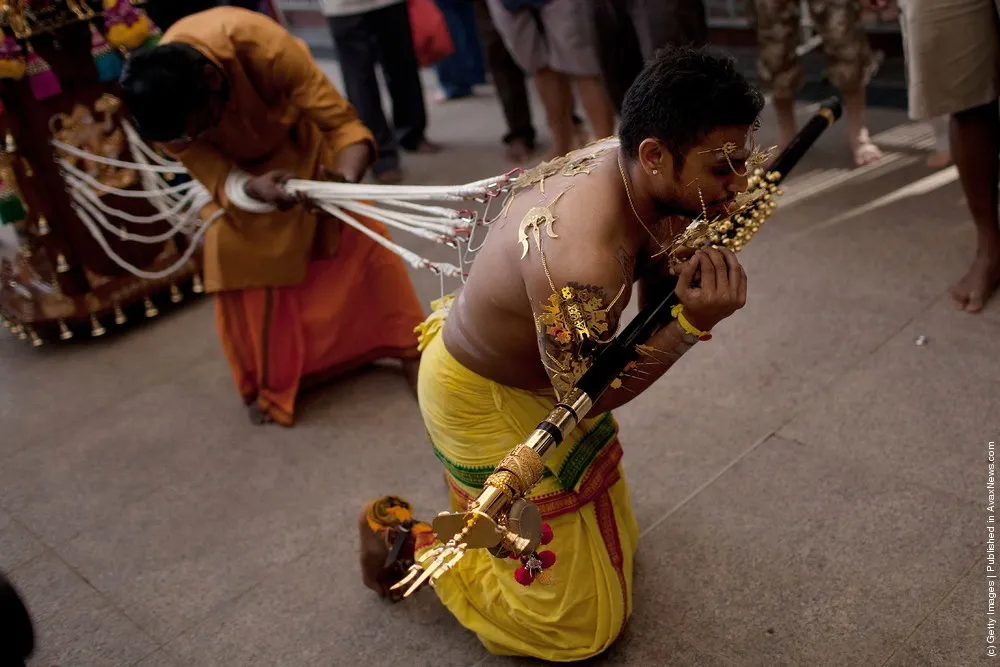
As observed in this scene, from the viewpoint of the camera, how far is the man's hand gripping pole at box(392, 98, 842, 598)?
1447mm

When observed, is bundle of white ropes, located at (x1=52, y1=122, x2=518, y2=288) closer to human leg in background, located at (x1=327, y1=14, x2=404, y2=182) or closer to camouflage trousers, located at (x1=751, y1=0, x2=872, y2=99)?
human leg in background, located at (x1=327, y1=14, x2=404, y2=182)

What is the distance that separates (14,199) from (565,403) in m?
2.81

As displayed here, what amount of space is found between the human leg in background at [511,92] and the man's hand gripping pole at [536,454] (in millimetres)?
3186

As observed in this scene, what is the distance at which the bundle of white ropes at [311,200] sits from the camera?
220 centimetres

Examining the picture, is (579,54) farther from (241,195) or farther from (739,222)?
(739,222)

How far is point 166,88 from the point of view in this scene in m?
2.54

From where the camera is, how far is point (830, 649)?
74.4 inches

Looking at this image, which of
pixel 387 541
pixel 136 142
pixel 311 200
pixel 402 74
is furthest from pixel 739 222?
pixel 402 74

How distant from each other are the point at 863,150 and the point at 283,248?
2345mm

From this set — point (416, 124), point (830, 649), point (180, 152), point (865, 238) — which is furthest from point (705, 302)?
point (416, 124)

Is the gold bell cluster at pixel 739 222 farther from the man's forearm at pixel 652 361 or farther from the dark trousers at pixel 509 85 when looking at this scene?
the dark trousers at pixel 509 85

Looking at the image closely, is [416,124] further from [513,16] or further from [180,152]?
[180,152]

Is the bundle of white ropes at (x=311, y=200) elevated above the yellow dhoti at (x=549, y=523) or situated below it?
above

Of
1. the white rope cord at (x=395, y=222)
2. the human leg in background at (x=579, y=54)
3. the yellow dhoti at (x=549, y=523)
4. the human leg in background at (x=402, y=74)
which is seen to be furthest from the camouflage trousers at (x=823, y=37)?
the yellow dhoti at (x=549, y=523)
